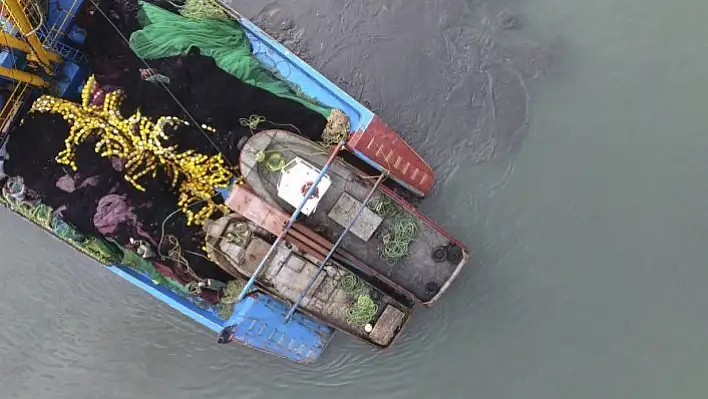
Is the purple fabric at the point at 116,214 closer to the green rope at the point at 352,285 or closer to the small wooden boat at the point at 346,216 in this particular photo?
the small wooden boat at the point at 346,216

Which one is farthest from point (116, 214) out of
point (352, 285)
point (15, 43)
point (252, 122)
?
point (352, 285)

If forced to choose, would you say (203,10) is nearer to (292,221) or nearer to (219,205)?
(219,205)

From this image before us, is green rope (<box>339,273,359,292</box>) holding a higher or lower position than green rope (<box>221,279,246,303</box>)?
higher

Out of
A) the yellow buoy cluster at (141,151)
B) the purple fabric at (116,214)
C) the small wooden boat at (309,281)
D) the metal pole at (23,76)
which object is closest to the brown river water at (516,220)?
the small wooden boat at (309,281)

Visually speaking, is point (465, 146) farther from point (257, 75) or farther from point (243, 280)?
point (243, 280)

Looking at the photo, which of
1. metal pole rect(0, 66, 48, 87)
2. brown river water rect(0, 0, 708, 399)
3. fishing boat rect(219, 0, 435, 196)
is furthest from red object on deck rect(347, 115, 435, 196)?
metal pole rect(0, 66, 48, 87)

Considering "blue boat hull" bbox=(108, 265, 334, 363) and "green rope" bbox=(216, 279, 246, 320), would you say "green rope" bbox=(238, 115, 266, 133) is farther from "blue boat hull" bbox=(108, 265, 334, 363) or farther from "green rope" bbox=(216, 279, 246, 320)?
"blue boat hull" bbox=(108, 265, 334, 363)

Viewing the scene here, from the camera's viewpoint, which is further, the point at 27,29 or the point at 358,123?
the point at 358,123
